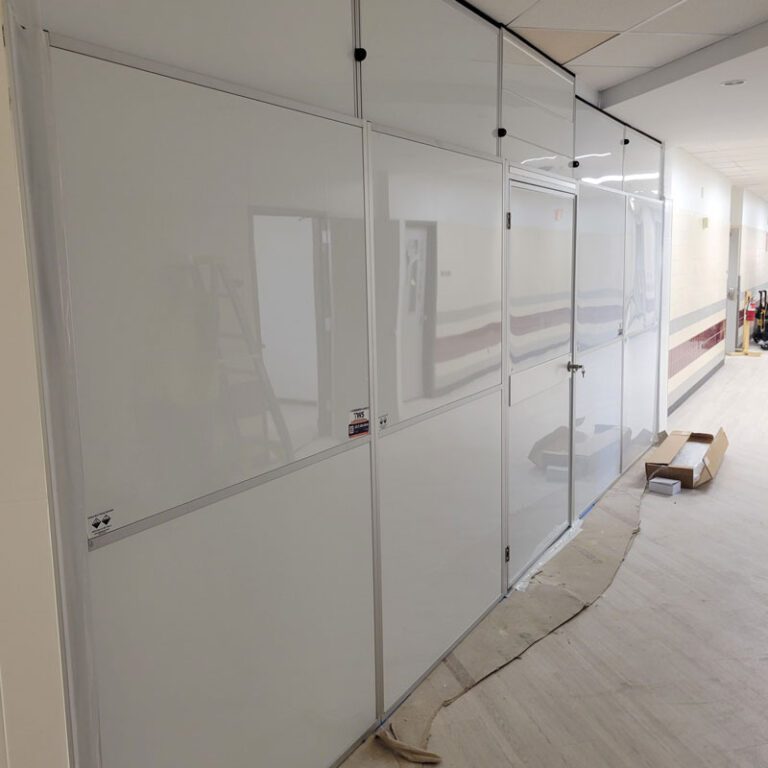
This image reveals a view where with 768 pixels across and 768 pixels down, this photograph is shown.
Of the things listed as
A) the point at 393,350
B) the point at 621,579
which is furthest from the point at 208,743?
the point at 621,579

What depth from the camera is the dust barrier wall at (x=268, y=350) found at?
136cm

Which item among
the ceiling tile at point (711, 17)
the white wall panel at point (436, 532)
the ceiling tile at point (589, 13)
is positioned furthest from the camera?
the ceiling tile at point (711, 17)

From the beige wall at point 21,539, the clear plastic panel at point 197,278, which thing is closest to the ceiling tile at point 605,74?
the clear plastic panel at point 197,278

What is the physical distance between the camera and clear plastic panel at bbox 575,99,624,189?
3.99m

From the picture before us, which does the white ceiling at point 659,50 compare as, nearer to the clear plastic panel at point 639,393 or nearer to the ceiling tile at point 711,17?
the ceiling tile at point 711,17

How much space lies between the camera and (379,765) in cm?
221

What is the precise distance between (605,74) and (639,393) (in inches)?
104

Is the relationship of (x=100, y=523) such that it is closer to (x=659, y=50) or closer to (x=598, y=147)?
(x=659, y=50)

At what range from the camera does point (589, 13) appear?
296 cm

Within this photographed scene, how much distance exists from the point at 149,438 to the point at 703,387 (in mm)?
8490

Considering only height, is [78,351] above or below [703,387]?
above

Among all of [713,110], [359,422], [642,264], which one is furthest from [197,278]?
[642,264]

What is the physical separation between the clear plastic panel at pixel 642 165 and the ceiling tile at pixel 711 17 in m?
1.53

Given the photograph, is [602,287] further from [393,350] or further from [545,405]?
[393,350]
